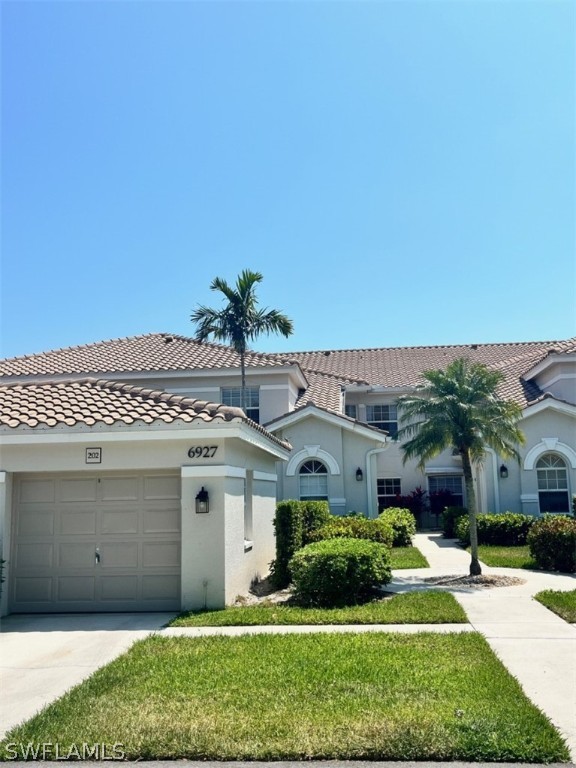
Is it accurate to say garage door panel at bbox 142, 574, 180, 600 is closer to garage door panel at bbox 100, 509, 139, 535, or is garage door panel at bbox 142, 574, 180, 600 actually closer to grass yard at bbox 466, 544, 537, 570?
garage door panel at bbox 100, 509, 139, 535

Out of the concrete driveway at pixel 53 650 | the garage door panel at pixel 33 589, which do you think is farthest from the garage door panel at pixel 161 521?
the garage door panel at pixel 33 589

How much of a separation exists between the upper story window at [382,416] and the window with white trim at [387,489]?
2.16m

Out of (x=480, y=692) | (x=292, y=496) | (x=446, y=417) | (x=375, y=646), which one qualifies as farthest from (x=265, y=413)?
(x=480, y=692)

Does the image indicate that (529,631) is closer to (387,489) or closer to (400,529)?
(400,529)

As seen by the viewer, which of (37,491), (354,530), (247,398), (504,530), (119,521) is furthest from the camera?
(247,398)

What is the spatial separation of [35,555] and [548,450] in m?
16.7

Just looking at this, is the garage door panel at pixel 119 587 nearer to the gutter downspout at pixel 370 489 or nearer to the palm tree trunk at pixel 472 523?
the palm tree trunk at pixel 472 523

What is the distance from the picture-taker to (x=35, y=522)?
36.1ft

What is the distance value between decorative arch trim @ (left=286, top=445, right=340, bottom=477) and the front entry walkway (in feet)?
22.2

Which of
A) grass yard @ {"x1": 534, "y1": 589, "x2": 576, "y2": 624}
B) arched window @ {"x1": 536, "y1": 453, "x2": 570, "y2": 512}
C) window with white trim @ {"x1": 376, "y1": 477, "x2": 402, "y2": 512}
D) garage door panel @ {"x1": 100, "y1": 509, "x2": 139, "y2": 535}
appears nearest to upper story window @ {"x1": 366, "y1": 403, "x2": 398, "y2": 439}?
window with white trim @ {"x1": 376, "y1": 477, "x2": 402, "y2": 512}

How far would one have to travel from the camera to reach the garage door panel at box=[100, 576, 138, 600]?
424 inches

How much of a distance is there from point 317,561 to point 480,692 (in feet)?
15.4

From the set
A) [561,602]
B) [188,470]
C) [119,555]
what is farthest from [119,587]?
[561,602]

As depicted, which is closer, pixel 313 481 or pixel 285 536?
pixel 285 536
